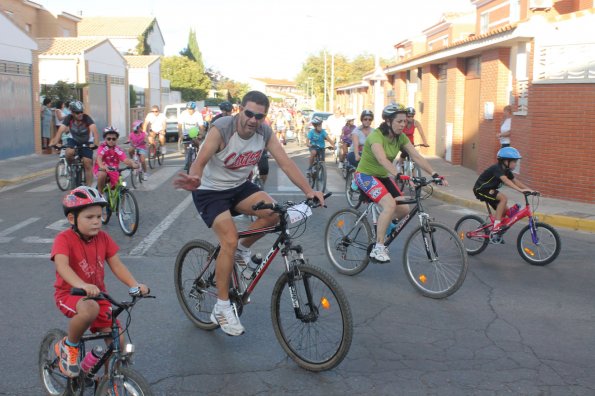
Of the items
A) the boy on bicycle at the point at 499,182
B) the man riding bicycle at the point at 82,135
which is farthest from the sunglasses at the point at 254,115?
the man riding bicycle at the point at 82,135

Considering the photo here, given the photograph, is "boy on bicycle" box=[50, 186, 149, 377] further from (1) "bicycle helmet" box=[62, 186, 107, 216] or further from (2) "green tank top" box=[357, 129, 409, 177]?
(2) "green tank top" box=[357, 129, 409, 177]

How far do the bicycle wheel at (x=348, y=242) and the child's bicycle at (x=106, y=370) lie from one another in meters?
3.70

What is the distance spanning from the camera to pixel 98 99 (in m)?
32.1


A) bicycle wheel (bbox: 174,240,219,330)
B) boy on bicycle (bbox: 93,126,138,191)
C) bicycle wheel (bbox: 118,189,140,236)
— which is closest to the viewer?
bicycle wheel (bbox: 174,240,219,330)

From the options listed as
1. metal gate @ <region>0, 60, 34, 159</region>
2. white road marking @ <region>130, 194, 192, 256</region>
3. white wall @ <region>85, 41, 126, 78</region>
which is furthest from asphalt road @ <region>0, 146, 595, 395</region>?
white wall @ <region>85, 41, 126, 78</region>

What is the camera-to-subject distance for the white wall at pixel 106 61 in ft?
104

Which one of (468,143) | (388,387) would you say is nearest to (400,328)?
(388,387)

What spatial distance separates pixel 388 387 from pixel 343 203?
28.2 ft

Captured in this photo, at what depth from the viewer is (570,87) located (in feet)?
42.6

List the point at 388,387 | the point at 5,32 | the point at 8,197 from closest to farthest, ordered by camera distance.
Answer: the point at 388,387
the point at 8,197
the point at 5,32

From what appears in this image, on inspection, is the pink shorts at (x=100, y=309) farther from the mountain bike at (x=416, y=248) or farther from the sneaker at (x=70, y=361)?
the mountain bike at (x=416, y=248)

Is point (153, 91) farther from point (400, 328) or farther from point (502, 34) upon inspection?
point (400, 328)

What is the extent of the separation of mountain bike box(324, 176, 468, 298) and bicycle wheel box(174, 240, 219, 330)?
222cm

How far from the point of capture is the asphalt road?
14.5ft
